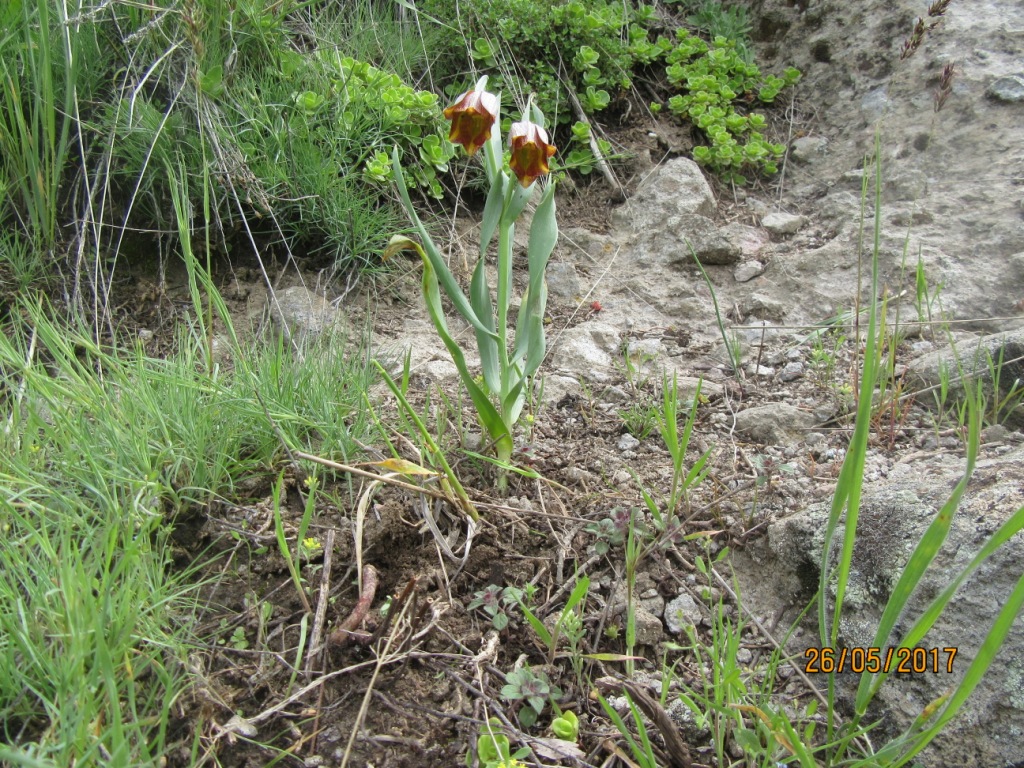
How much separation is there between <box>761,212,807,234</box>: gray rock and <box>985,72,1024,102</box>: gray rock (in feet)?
2.77

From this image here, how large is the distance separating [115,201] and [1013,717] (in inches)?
109

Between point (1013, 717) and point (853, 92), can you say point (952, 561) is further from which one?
point (853, 92)

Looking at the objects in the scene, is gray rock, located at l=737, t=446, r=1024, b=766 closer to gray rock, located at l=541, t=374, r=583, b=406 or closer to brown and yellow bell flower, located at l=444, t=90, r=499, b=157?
gray rock, located at l=541, t=374, r=583, b=406

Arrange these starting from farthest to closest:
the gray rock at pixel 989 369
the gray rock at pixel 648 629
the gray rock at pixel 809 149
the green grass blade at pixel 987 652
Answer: the gray rock at pixel 809 149 < the gray rock at pixel 989 369 < the gray rock at pixel 648 629 < the green grass blade at pixel 987 652

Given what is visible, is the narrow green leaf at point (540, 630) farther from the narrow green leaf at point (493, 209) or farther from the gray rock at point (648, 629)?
the narrow green leaf at point (493, 209)

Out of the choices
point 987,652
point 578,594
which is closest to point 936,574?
point 987,652

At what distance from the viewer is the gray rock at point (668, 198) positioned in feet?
9.47

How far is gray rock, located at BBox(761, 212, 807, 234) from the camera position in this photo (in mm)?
2844

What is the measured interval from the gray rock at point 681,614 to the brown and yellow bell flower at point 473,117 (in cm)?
102

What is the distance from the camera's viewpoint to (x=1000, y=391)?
72.6 inches

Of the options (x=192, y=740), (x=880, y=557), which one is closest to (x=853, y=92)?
(x=880, y=557)

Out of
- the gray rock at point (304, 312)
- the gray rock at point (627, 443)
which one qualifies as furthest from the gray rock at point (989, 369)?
the gray rock at point (304, 312)

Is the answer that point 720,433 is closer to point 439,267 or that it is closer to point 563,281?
point 439,267

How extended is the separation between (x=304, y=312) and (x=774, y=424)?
1.49 m
